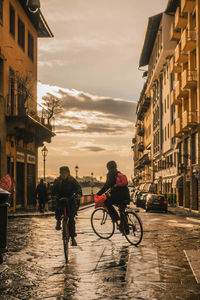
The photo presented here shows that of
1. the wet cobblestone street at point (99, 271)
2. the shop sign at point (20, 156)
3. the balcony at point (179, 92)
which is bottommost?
the wet cobblestone street at point (99, 271)

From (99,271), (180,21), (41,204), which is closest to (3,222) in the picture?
(99,271)

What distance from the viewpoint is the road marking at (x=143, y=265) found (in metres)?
7.25

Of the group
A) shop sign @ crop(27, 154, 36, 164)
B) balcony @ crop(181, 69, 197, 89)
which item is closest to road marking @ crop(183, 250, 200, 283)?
shop sign @ crop(27, 154, 36, 164)

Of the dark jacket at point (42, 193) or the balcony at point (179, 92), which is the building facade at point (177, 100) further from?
the dark jacket at point (42, 193)

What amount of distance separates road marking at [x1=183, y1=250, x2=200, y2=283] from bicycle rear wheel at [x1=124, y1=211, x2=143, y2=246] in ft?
3.99

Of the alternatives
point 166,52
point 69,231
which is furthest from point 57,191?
point 166,52

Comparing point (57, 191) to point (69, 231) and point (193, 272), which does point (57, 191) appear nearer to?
point (69, 231)

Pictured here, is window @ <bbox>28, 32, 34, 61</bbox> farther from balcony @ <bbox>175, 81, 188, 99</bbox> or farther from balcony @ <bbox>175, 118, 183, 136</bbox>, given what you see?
balcony @ <bbox>175, 118, 183, 136</bbox>

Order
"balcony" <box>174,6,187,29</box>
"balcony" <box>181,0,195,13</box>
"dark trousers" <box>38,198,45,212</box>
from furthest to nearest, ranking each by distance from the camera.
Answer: "balcony" <box>174,6,187,29</box>, "balcony" <box>181,0,195,13</box>, "dark trousers" <box>38,198,45,212</box>

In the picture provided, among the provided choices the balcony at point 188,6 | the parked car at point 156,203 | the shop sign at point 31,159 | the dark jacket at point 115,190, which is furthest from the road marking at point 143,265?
the balcony at point 188,6

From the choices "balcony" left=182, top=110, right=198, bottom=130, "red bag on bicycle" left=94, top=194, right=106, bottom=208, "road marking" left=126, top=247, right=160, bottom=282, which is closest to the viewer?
"road marking" left=126, top=247, right=160, bottom=282

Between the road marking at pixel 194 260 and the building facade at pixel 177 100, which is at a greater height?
the building facade at pixel 177 100

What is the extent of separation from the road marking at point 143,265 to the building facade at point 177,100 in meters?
20.1

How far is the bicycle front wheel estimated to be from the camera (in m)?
12.5
